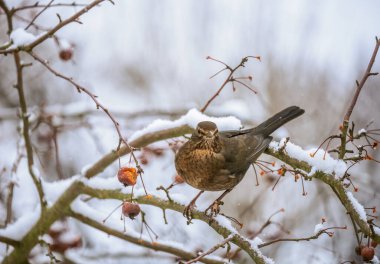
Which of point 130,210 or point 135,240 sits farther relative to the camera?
point 135,240

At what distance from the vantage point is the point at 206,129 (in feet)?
9.78

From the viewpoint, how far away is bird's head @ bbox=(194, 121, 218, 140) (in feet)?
9.77

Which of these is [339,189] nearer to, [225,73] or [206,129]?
[206,129]

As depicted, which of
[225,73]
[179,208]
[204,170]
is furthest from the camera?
[225,73]

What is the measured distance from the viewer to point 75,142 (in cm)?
654

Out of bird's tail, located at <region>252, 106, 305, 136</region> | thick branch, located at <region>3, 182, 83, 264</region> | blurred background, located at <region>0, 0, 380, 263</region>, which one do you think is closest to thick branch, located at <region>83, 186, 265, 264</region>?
thick branch, located at <region>3, 182, 83, 264</region>

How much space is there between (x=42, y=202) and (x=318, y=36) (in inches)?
381

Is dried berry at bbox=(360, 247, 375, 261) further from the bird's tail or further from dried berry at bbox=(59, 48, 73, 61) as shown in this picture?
dried berry at bbox=(59, 48, 73, 61)

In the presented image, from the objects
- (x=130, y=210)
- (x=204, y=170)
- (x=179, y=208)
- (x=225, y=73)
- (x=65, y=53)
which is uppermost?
(x=225, y=73)

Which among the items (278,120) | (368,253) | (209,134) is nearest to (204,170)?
(209,134)

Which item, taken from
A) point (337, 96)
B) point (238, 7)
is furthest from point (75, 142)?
point (238, 7)

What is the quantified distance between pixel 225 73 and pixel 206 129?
923cm

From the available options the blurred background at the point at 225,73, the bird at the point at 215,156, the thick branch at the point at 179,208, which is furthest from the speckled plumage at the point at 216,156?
the blurred background at the point at 225,73

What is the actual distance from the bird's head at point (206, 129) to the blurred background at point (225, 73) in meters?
2.17
